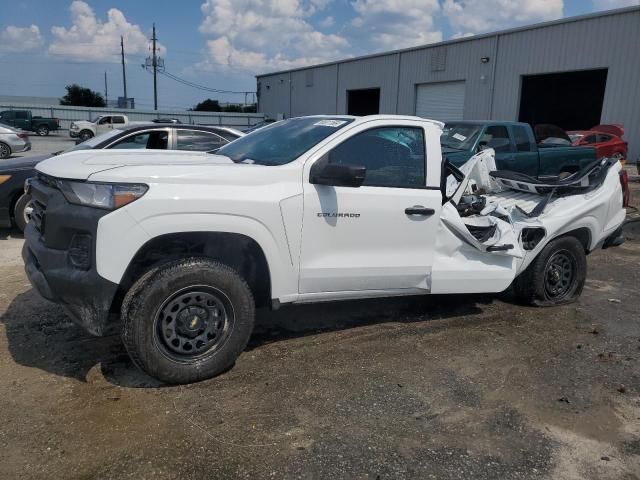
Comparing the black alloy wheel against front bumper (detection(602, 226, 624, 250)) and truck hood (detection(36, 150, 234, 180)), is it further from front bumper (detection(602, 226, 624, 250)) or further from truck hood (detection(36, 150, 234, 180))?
front bumper (detection(602, 226, 624, 250))

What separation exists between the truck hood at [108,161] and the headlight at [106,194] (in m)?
0.08

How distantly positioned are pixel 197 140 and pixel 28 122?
132 ft

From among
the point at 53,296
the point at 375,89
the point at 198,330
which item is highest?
the point at 375,89

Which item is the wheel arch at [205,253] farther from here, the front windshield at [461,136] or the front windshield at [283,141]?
the front windshield at [461,136]

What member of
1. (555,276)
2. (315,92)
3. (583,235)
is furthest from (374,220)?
(315,92)

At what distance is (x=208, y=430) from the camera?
322 centimetres

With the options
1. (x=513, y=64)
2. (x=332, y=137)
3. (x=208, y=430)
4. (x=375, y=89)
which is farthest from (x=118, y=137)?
(x=375, y=89)

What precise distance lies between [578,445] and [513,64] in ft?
90.5

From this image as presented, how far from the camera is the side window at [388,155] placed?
4.20 metres

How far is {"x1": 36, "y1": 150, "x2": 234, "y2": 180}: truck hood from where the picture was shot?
3564 millimetres

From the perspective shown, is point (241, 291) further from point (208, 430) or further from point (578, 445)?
point (578, 445)

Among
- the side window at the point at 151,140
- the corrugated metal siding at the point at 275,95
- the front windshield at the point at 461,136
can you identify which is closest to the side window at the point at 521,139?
the front windshield at the point at 461,136

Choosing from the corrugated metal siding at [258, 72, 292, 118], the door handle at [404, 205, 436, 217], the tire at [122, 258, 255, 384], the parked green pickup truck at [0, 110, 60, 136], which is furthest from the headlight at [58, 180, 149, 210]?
the corrugated metal siding at [258, 72, 292, 118]

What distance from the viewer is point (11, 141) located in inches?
779
